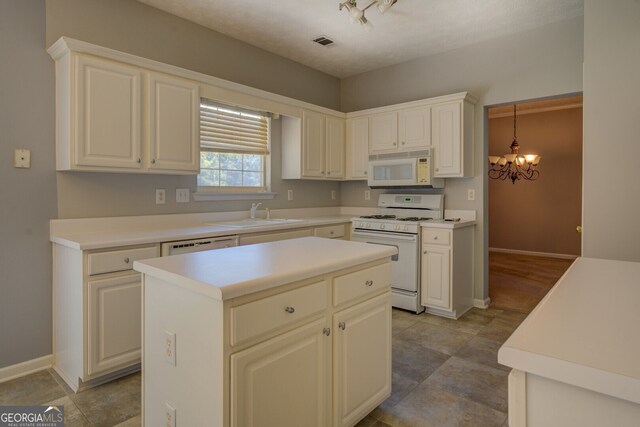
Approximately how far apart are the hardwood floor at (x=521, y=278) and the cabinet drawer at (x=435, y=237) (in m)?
1.06

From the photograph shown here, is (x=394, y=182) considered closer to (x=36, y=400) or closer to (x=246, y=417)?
(x=246, y=417)

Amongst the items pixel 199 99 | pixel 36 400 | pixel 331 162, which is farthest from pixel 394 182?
pixel 36 400

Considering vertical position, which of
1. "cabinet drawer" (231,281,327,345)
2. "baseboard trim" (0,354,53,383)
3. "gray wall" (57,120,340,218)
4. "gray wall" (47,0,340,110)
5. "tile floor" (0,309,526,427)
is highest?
"gray wall" (47,0,340,110)

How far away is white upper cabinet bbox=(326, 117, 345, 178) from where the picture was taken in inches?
169

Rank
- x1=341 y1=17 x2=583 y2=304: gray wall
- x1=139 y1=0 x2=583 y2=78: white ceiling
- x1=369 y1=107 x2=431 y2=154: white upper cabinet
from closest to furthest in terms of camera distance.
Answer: x1=139 y1=0 x2=583 y2=78: white ceiling → x1=341 y1=17 x2=583 y2=304: gray wall → x1=369 y1=107 x2=431 y2=154: white upper cabinet

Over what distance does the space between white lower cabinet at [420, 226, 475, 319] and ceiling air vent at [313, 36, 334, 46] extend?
6.84 ft

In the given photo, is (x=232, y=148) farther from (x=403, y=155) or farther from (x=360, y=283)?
(x=360, y=283)

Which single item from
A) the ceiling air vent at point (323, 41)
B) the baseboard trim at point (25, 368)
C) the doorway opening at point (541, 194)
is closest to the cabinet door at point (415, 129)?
the ceiling air vent at point (323, 41)

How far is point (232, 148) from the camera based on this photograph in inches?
144

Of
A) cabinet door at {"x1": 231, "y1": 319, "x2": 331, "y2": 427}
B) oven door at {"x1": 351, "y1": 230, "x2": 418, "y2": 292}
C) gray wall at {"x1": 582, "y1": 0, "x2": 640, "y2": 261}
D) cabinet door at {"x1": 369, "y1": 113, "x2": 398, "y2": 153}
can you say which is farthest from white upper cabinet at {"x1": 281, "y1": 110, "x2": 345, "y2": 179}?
cabinet door at {"x1": 231, "y1": 319, "x2": 331, "y2": 427}

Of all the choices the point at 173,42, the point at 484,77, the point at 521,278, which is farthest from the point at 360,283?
the point at 521,278

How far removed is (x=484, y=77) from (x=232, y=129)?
2.59m

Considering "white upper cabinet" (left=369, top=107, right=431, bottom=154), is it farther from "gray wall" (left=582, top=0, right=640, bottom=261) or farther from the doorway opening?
the doorway opening

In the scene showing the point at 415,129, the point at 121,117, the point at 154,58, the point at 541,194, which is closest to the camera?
the point at 121,117
